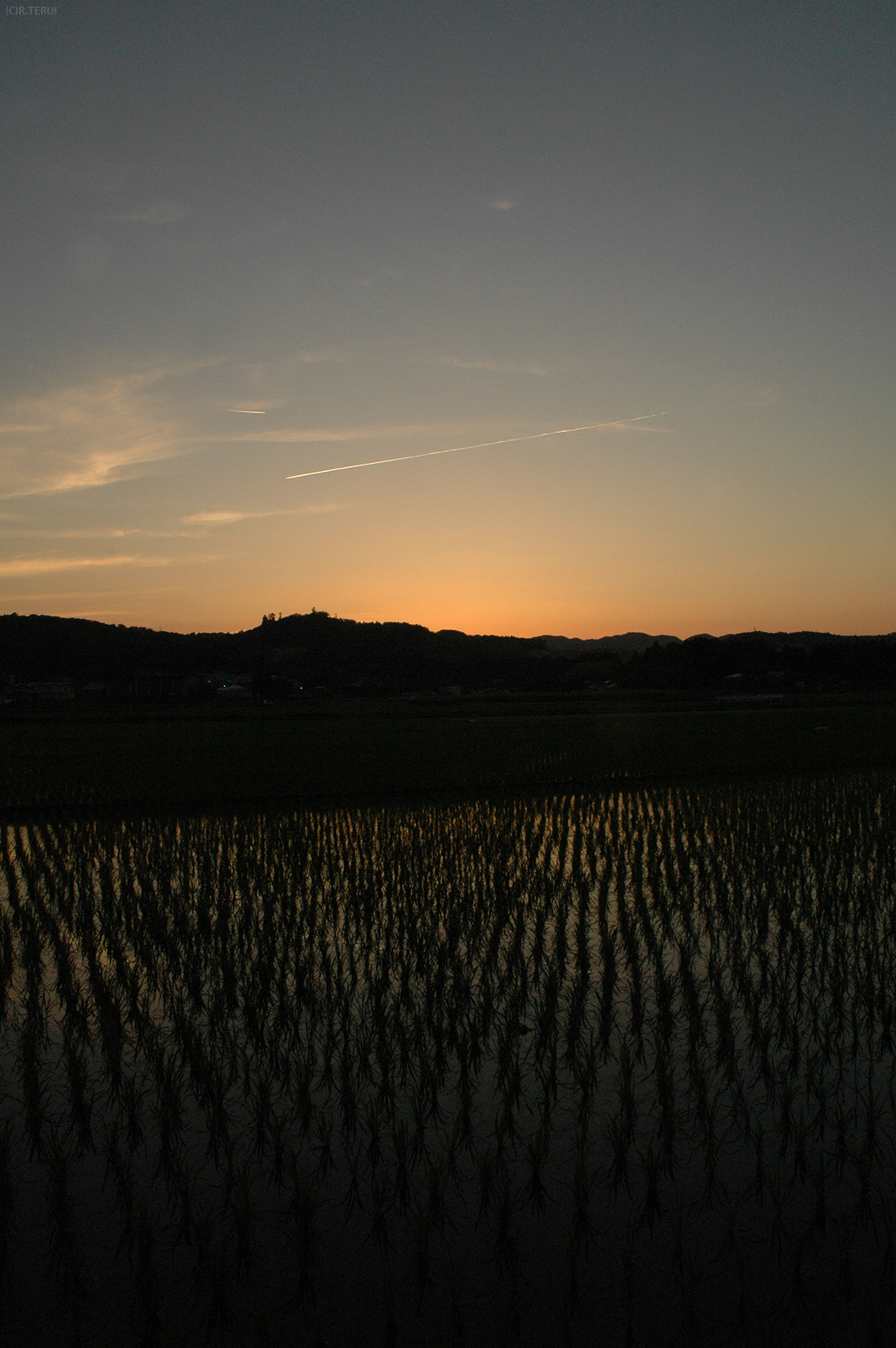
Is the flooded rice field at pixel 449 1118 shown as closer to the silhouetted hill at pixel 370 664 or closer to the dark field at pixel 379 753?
the dark field at pixel 379 753

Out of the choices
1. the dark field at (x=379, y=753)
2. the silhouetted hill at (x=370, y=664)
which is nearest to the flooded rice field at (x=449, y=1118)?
the dark field at (x=379, y=753)

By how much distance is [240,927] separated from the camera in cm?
567

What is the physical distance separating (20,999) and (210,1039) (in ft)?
4.00

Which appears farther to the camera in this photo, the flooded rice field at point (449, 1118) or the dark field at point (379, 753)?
the dark field at point (379, 753)

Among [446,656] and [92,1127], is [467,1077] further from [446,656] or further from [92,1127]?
[446,656]

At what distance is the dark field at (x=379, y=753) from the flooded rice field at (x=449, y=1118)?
717cm

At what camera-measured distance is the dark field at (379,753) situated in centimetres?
1362

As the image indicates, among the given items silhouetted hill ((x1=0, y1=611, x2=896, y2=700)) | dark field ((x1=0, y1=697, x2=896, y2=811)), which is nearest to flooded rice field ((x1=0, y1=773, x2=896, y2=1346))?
dark field ((x1=0, y1=697, x2=896, y2=811))

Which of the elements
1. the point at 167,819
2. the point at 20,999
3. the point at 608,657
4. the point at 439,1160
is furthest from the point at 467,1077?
the point at 608,657

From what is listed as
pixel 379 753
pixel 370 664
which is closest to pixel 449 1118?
pixel 379 753

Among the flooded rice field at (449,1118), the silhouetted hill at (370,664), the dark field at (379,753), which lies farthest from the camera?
the silhouetted hill at (370,664)

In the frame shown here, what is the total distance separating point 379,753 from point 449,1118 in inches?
609

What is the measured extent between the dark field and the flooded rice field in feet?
23.5

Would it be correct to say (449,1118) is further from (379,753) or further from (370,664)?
(370,664)
